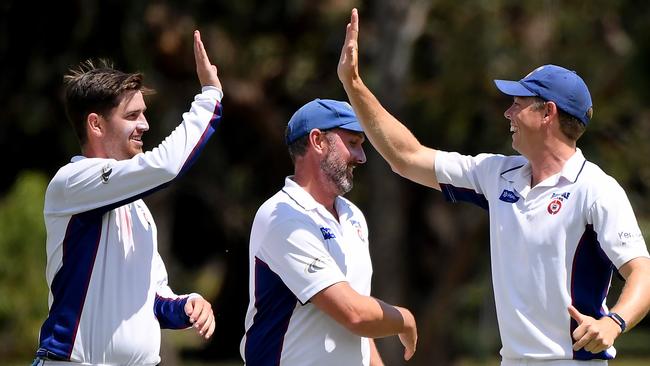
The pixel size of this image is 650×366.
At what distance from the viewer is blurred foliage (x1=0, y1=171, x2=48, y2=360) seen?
1454 cm

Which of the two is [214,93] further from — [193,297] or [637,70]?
[637,70]

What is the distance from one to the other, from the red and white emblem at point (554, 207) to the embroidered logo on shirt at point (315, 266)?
1024 millimetres

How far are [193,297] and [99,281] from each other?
0.48 metres

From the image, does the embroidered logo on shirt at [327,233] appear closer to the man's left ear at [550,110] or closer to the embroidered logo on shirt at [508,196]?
the embroidered logo on shirt at [508,196]

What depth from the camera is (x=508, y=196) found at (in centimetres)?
569

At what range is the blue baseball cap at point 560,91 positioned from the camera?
5.66 meters

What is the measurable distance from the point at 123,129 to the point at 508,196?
5.80ft

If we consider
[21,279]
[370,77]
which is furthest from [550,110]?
[370,77]

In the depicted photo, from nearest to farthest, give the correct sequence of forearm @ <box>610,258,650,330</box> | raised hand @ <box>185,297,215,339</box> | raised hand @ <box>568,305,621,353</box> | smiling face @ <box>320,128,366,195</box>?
1. raised hand @ <box>568,305,621,353</box>
2. forearm @ <box>610,258,650,330</box>
3. raised hand @ <box>185,297,215,339</box>
4. smiling face @ <box>320,128,366,195</box>

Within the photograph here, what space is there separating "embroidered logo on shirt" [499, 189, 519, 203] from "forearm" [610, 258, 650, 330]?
2.08 ft

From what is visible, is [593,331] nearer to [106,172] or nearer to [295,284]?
[295,284]

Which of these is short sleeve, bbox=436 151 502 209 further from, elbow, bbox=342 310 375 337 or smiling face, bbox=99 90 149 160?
smiling face, bbox=99 90 149 160

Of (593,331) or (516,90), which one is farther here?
(516,90)

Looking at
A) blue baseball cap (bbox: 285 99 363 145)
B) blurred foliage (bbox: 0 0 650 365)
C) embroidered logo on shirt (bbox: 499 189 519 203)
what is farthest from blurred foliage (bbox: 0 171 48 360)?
embroidered logo on shirt (bbox: 499 189 519 203)
